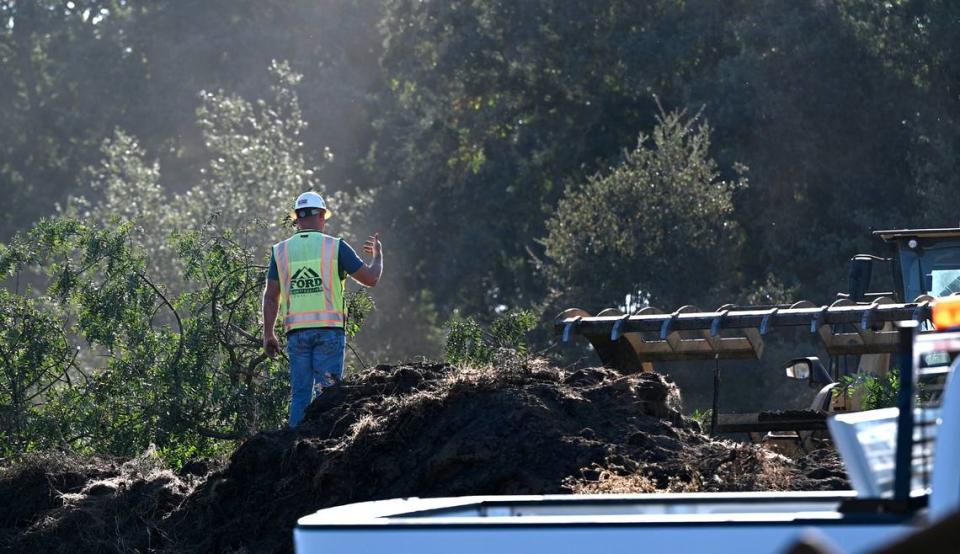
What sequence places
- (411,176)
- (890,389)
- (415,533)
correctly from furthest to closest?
(411,176) → (890,389) → (415,533)

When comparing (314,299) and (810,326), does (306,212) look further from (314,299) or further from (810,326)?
(810,326)

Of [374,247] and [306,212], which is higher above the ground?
[306,212]

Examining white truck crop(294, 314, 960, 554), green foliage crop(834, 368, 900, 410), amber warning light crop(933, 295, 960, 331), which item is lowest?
white truck crop(294, 314, 960, 554)

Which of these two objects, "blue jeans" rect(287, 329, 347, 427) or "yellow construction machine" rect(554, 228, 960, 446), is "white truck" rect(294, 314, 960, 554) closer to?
"blue jeans" rect(287, 329, 347, 427)

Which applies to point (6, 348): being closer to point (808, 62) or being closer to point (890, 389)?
point (890, 389)

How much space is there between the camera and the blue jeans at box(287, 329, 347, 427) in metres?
11.0

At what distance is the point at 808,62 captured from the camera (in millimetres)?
30953

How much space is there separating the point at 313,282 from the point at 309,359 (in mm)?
537

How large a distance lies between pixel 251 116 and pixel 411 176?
634cm

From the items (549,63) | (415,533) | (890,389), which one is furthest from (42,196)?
(415,533)

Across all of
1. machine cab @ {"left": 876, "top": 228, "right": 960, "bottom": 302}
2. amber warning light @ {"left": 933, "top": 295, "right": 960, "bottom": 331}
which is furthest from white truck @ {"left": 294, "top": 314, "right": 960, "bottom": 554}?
machine cab @ {"left": 876, "top": 228, "right": 960, "bottom": 302}

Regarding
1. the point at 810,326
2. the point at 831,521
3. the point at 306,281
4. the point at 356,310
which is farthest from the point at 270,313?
the point at 831,521

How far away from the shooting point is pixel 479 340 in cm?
1334

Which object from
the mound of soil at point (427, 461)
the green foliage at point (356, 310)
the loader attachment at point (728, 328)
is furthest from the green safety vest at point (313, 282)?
the green foliage at point (356, 310)
